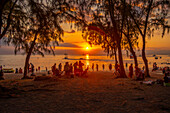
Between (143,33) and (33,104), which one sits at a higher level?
(143,33)

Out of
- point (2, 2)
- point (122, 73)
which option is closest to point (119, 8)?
point (122, 73)

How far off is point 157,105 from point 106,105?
202cm

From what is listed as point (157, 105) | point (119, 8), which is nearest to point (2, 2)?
point (157, 105)

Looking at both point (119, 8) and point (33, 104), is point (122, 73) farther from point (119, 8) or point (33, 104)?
point (33, 104)

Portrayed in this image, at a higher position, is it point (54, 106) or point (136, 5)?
point (136, 5)

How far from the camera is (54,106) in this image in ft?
20.8

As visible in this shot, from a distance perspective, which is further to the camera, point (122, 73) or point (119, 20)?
point (119, 20)

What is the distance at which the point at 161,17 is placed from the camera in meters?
16.8

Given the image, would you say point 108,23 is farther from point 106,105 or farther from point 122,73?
point 106,105

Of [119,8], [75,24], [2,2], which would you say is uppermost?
[119,8]

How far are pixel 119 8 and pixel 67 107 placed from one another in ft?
44.3

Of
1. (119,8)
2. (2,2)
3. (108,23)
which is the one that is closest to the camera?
(2,2)

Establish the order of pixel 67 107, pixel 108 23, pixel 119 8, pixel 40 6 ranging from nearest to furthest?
1. pixel 67 107
2. pixel 40 6
3. pixel 119 8
4. pixel 108 23

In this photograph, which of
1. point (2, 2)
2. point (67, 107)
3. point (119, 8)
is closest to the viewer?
point (67, 107)
